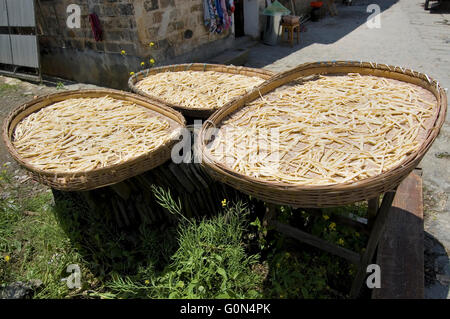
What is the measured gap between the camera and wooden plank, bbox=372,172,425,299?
2.28 m

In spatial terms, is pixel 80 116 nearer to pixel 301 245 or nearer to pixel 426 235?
pixel 301 245

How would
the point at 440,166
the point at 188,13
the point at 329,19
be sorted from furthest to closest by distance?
the point at 329,19
the point at 188,13
the point at 440,166

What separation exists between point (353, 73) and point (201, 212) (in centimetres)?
188

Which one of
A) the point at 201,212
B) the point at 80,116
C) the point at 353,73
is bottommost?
the point at 201,212

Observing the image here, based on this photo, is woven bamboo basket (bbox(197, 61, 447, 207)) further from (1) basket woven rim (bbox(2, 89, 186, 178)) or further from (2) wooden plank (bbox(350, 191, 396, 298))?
(1) basket woven rim (bbox(2, 89, 186, 178))

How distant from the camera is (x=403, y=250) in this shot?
256cm

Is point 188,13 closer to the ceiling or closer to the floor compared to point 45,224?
closer to the ceiling

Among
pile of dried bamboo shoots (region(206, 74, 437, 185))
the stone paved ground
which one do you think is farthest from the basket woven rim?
the stone paved ground

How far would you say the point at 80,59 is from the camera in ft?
24.3

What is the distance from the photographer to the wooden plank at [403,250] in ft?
7.48

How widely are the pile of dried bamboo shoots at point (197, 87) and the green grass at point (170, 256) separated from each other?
3.13 ft

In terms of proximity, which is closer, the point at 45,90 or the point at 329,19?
the point at 45,90
